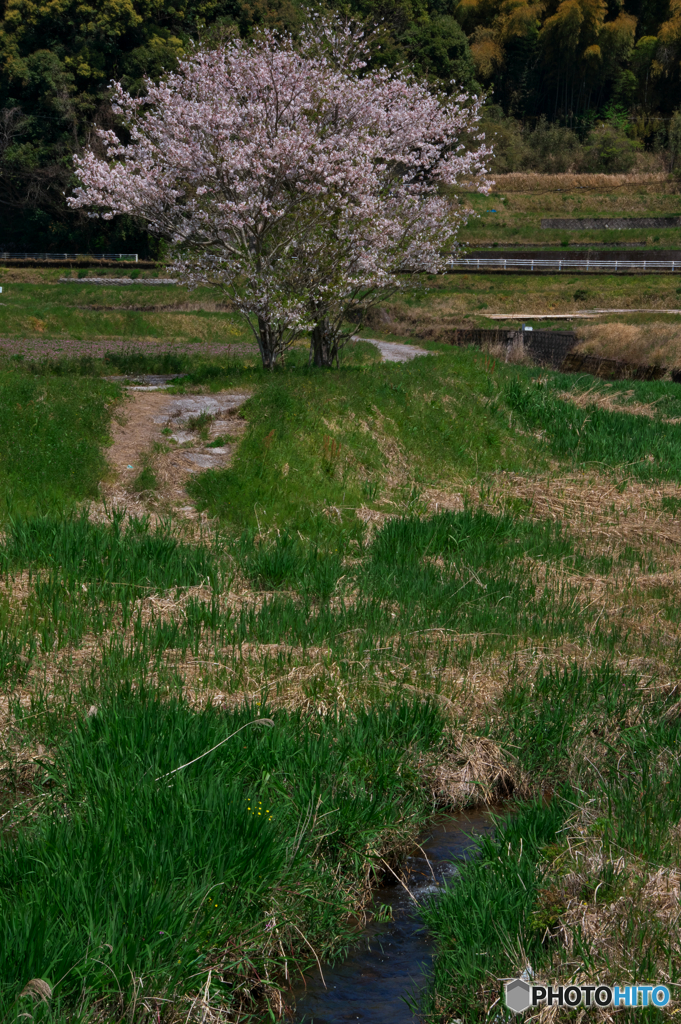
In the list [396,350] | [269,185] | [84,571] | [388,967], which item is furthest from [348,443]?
[396,350]

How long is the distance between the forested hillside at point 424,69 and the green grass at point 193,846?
34.5 m

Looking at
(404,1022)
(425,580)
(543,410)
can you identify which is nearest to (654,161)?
(543,410)

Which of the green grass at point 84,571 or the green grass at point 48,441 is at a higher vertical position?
the green grass at point 48,441

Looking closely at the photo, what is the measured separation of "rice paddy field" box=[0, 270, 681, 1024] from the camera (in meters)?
4.14

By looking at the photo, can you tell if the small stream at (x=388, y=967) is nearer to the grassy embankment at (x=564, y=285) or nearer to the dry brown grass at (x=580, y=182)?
the grassy embankment at (x=564, y=285)

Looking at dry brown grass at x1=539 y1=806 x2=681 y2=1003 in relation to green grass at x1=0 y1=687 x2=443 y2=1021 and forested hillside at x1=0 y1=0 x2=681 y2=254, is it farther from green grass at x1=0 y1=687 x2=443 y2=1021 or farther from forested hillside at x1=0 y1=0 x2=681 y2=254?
forested hillside at x1=0 y1=0 x2=681 y2=254

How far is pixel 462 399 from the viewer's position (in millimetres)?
15805

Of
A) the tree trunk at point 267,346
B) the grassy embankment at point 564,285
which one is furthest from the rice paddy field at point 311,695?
the grassy embankment at point 564,285

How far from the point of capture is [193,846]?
4.38 m

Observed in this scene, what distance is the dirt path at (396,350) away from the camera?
24703 mm

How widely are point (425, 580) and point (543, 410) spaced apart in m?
7.93

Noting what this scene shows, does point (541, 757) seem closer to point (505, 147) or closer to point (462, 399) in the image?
point (462, 399)

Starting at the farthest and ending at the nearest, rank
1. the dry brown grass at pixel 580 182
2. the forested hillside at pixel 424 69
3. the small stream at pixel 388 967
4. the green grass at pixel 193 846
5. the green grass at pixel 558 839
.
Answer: the dry brown grass at pixel 580 182, the forested hillside at pixel 424 69, the small stream at pixel 388 967, the green grass at pixel 558 839, the green grass at pixel 193 846

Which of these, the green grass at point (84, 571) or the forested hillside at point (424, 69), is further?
the forested hillside at point (424, 69)
